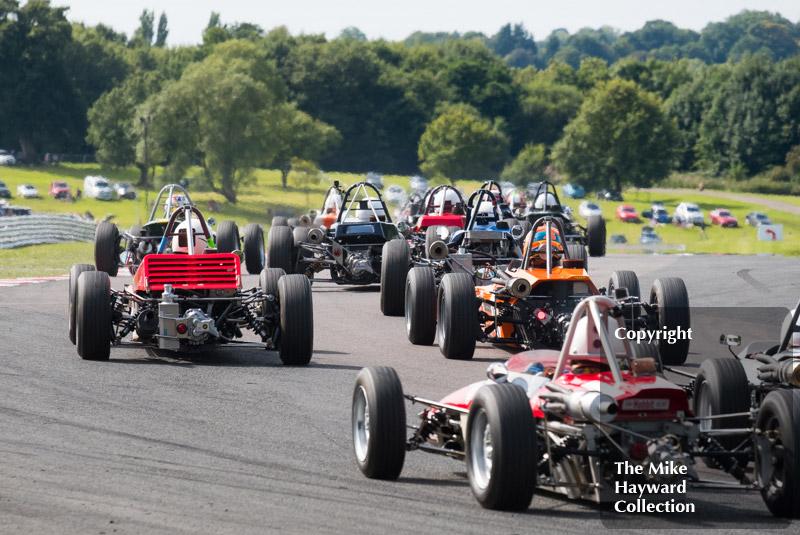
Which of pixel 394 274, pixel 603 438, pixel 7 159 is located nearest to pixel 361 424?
pixel 603 438

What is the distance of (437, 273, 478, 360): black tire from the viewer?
15562 mm

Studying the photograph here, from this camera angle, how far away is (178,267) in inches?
605

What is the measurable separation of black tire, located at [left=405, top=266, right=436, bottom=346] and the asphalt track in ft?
0.88

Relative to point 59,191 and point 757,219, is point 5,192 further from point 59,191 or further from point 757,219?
point 757,219

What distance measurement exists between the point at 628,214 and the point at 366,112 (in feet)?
163

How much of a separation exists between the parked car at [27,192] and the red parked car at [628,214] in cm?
3999

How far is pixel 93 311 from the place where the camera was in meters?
14.7

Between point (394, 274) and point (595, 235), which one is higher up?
→ point (394, 274)

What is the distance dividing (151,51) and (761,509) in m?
158

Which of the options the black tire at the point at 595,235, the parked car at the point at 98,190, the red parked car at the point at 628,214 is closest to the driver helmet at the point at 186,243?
the black tire at the point at 595,235

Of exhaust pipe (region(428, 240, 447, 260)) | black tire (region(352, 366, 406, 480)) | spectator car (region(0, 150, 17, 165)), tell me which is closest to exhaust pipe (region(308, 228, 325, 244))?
exhaust pipe (region(428, 240, 447, 260))

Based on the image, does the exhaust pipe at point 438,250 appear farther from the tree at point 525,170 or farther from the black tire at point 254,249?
the tree at point 525,170

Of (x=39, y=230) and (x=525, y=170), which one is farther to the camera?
(x=525, y=170)

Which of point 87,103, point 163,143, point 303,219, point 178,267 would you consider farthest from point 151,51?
point 178,267
